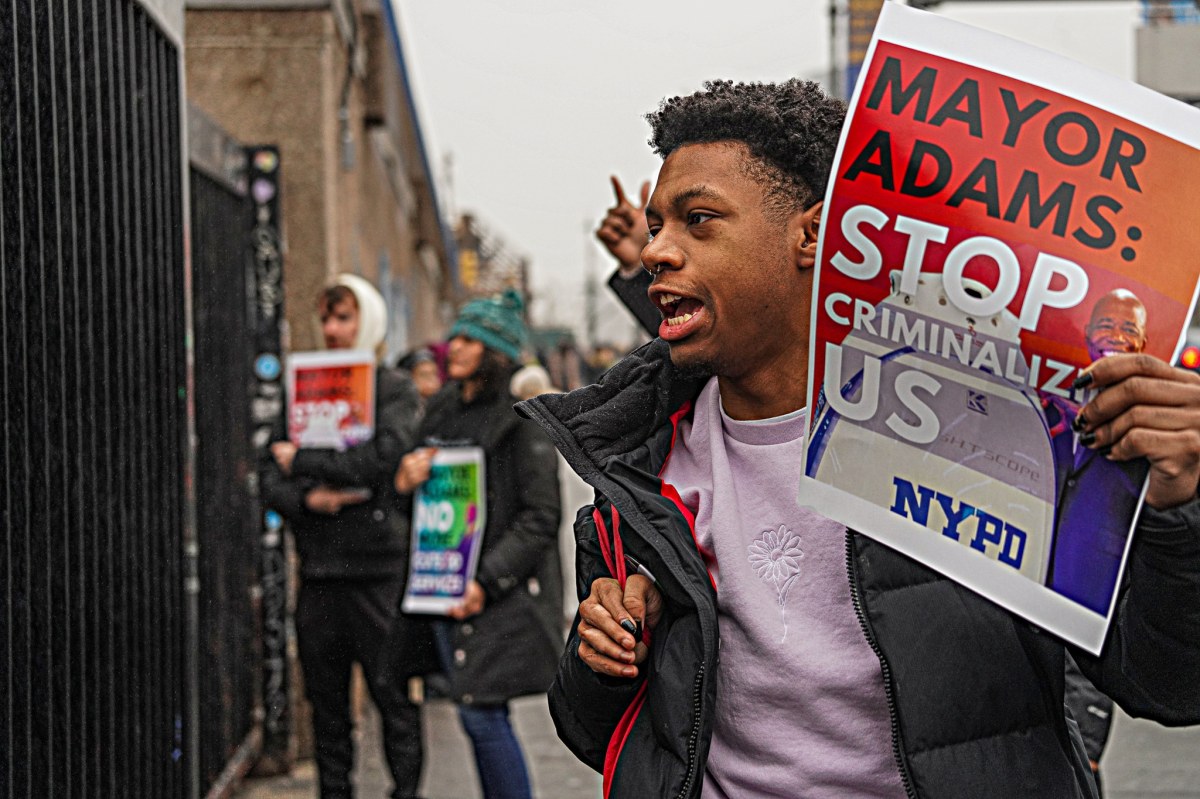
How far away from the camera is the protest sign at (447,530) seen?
18.2ft

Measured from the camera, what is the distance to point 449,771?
736 centimetres

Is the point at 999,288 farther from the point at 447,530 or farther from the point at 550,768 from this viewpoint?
the point at 550,768

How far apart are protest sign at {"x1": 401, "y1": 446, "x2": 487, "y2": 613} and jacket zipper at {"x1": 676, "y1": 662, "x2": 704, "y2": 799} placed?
3415mm

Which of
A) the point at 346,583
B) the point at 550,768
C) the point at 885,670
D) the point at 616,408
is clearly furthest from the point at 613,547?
the point at 550,768

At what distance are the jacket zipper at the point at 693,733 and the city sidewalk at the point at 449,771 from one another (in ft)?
15.4

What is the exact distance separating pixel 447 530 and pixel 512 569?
328 mm

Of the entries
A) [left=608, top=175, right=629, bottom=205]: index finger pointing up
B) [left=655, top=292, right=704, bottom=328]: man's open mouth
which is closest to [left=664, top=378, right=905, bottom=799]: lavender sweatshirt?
[left=655, top=292, right=704, bottom=328]: man's open mouth

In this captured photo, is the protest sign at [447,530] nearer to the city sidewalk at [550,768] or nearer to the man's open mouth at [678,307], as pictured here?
the city sidewalk at [550,768]

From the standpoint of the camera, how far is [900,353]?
1.95 m

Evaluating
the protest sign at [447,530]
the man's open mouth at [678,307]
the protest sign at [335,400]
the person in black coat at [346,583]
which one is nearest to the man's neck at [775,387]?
the man's open mouth at [678,307]

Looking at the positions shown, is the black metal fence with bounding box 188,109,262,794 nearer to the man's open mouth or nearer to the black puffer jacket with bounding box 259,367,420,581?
the black puffer jacket with bounding box 259,367,420,581

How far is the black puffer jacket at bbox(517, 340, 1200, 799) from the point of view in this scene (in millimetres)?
1921

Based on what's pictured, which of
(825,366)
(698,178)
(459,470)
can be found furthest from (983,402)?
(459,470)

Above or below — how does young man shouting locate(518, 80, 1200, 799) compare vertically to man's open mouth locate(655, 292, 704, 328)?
below
